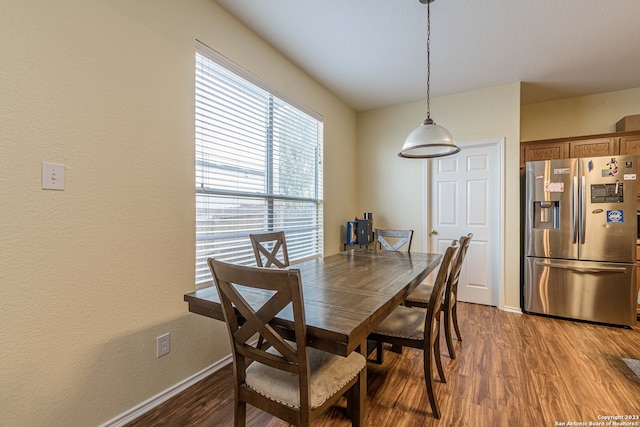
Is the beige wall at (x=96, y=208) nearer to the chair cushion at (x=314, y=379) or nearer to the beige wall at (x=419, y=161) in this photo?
the chair cushion at (x=314, y=379)

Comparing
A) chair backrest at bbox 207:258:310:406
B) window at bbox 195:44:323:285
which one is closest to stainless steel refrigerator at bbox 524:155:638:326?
window at bbox 195:44:323:285

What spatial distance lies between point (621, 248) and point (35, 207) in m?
4.56

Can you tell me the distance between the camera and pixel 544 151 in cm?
338

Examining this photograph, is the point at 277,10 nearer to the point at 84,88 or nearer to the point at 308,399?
the point at 84,88

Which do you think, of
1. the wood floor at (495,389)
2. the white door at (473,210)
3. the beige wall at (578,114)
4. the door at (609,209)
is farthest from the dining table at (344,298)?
the beige wall at (578,114)

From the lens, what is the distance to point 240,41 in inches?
91.0

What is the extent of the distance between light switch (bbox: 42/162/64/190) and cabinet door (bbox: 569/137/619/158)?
14.9 feet

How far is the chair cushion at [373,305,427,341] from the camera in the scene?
5.41 feet

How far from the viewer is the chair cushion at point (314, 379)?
43.1 inches

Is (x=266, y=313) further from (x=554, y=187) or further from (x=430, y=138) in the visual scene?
(x=554, y=187)

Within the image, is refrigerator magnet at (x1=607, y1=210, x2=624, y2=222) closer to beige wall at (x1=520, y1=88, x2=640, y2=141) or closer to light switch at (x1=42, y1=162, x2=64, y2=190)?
beige wall at (x1=520, y1=88, x2=640, y2=141)

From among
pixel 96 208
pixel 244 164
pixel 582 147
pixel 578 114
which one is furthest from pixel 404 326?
pixel 578 114

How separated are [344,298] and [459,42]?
252cm

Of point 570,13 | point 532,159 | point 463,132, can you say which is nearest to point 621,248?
point 532,159
